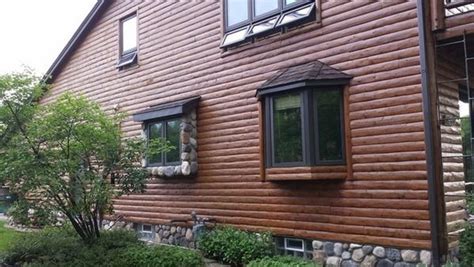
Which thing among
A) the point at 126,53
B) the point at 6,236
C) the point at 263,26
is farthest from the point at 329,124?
the point at 6,236

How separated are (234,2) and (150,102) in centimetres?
382

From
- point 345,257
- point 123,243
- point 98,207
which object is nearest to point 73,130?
point 98,207

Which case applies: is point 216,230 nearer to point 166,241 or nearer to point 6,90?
point 166,241

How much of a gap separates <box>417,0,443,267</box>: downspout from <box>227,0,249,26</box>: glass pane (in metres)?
4.05

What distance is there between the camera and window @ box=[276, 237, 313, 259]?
8.83 m

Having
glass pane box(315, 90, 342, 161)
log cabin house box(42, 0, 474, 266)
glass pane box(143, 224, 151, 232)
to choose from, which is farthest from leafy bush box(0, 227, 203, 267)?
glass pane box(315, 90, 342, 161)

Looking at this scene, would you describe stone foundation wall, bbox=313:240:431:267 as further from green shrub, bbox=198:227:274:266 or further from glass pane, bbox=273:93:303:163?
glass pane, bbox=273:93:303:163

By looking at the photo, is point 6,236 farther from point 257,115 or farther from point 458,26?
point 458,26

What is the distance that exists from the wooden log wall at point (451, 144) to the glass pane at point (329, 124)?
1586mm

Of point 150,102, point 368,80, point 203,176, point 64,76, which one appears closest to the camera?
point 368,80

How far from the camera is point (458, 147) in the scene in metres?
7.97

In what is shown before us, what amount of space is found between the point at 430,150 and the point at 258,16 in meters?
4.53

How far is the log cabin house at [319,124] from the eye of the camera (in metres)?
7.29

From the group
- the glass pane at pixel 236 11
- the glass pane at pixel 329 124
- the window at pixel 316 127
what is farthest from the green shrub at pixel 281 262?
the glass pane at pixel 236 11
